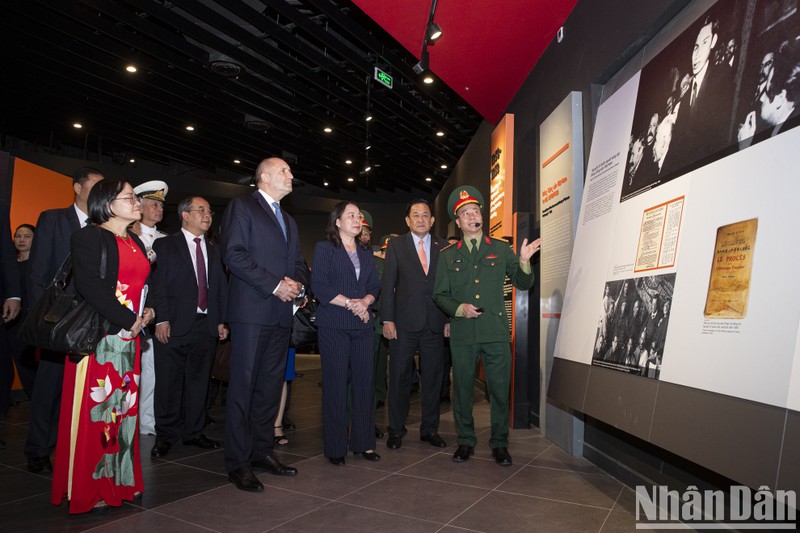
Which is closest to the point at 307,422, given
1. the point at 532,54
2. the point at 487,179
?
the point at 532,54

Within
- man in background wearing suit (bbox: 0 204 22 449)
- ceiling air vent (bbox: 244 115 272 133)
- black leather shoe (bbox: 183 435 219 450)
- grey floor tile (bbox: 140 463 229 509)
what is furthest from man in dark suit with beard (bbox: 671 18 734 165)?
ceiling air vent (bbox: 244 115 272 133)

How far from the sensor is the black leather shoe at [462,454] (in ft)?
11.0

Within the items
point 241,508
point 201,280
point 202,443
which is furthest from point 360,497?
point 201,280

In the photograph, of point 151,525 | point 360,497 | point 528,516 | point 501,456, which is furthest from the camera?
point 501,456

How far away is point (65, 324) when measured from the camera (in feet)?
7.56

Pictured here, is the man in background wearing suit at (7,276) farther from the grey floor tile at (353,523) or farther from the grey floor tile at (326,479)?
the grey floor tile at (353,523)

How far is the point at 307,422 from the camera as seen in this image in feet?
15.3

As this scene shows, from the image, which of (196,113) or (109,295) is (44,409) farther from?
(196,113)

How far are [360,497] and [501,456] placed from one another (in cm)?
105

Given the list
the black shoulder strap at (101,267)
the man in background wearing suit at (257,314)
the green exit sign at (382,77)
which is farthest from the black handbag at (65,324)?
the green exit sign at (382,77)

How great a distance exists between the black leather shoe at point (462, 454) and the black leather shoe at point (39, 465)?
236 centimetres

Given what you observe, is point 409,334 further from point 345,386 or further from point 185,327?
point 185,327

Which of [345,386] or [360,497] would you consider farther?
[345,386]

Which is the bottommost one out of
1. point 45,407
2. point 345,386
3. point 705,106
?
point 45,407
